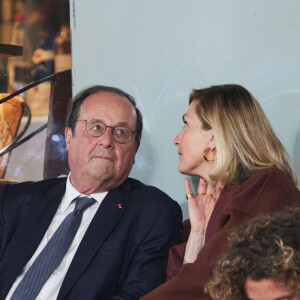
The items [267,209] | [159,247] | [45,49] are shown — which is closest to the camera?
[267,209]

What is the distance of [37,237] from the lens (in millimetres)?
2256

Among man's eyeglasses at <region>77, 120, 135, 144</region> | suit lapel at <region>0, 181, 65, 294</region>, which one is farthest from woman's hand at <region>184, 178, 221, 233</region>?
suit lapel at <region>0, 181, 65, 294</region>

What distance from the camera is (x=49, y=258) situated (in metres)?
2.18

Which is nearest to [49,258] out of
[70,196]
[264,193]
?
[70,196]

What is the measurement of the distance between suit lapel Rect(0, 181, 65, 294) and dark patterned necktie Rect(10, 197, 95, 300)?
0.16 feet

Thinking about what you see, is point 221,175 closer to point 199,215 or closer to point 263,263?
point 199,215

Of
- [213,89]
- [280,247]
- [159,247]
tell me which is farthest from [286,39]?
[280,247]

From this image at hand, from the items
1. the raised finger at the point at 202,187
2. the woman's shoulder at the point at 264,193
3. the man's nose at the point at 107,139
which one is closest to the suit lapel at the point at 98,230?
the man's nose at the point at 107,139

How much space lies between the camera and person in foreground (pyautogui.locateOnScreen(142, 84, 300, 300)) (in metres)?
1.89

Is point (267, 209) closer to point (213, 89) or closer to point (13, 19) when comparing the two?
point (213, 89)

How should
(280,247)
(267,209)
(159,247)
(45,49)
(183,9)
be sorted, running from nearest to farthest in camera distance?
(280,247) < (267,209) < (159,247) < (183,9) < (45,49)

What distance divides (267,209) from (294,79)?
2.32 feet

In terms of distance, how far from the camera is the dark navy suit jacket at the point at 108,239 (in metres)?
2.09

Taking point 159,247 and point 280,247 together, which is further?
point 159,247
